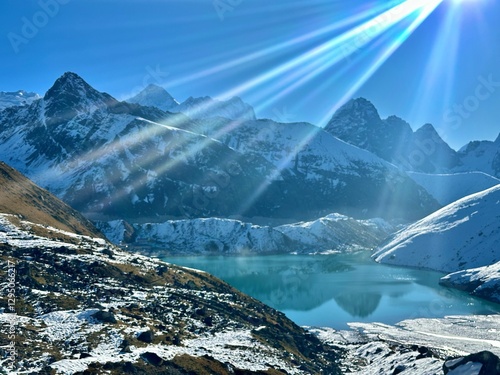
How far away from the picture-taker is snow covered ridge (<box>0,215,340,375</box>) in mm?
50219

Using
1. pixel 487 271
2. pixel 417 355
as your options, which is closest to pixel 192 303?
pixel 417 355

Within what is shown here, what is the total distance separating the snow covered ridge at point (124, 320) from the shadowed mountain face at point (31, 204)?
19.4 metres

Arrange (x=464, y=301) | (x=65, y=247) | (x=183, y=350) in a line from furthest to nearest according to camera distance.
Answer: (x=464, y=301) < (x=65, y=247) < (x=183, y=350)

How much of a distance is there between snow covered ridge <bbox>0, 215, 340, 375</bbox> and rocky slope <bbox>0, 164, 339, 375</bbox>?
0.17m

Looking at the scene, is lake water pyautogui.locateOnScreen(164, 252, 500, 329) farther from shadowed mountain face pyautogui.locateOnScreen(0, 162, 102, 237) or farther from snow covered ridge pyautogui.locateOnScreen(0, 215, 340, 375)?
shadowed mountain face pyautogui.locateOnScreen(0, 162, 102, 237)

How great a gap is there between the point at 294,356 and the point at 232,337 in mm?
11006

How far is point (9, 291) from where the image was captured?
61312 mm

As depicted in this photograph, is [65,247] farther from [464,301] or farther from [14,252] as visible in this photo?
[464,301]

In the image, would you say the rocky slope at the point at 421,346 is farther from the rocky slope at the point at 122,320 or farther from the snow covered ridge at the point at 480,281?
the snow covered ridge at the point at 480,281

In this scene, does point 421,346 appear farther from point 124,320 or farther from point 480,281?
point 480,281

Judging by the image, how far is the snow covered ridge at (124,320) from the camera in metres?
50.2

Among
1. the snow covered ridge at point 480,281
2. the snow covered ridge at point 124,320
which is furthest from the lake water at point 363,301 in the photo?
the snow covered ridge at point 124,320

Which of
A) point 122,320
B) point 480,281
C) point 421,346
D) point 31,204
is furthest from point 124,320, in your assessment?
point 480,281

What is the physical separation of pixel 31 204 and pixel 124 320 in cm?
9623
